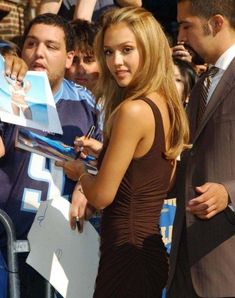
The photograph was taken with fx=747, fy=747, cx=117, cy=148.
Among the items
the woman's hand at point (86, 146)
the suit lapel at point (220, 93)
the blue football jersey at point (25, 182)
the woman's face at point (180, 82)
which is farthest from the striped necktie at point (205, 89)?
the woman's face at point (180, 82)

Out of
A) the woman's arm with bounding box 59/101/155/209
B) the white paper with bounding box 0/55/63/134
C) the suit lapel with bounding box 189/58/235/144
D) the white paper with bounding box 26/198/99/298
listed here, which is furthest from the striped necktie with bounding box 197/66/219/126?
the white paper with bounding box 26/198/99/298

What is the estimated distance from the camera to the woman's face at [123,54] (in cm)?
331

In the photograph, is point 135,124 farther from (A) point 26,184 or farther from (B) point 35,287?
(B) point 35,287

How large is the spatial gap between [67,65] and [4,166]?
0.84 m

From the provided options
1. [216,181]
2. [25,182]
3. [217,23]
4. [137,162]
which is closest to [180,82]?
[25,182]

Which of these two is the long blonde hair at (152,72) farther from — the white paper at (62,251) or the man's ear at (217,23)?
the white paper at (62,251)

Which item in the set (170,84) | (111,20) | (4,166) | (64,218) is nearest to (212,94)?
(170,84)

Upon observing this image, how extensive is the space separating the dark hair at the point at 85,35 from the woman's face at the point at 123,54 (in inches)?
55.2

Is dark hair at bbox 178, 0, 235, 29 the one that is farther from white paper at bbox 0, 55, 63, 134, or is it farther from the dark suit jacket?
white paper at bbox 0, 55, 63, 134

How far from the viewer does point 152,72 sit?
3.26 meters

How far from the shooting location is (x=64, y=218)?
12.0 feet

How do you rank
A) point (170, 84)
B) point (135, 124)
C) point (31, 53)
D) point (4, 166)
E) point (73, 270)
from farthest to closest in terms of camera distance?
point (31, 53) → point (4, 166) → point (73, 270) → point (170, 84) → point (135, 124)

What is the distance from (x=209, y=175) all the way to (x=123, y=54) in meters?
0.71

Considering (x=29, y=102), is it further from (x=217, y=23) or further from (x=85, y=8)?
(x=85, y=8)
